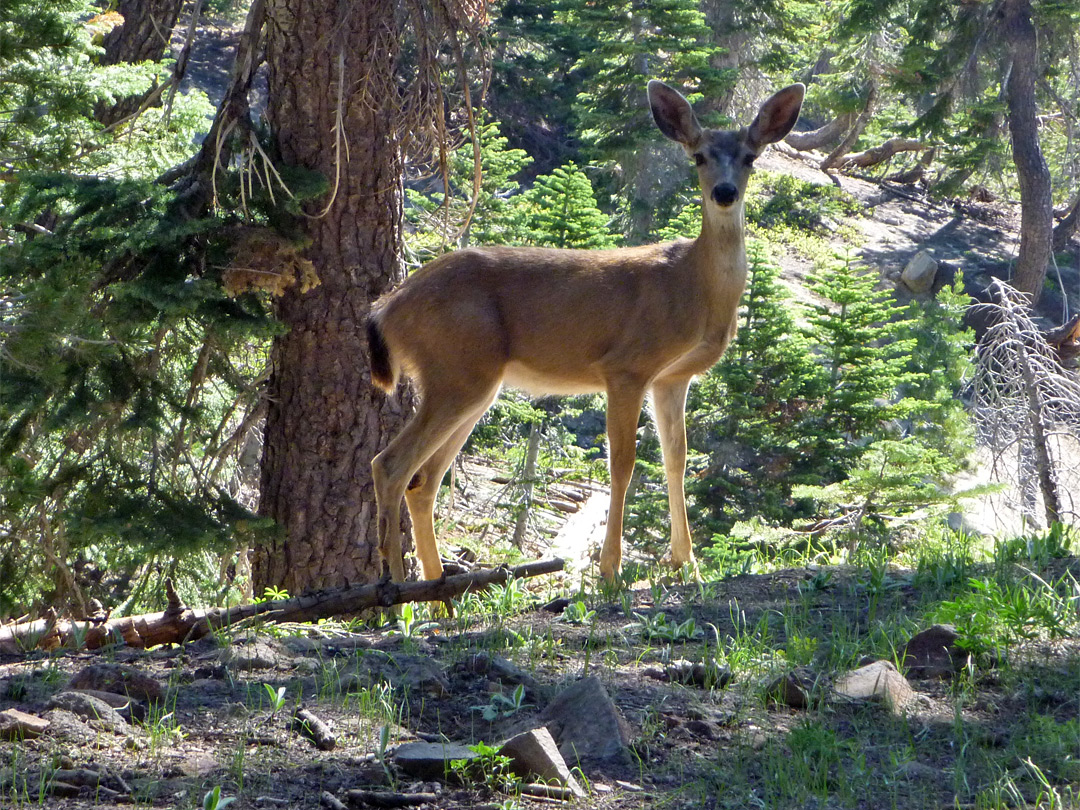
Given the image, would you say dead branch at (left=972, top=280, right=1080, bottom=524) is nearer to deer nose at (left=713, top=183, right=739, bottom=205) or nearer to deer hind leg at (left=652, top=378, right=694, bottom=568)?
deer hind leg at (left=652, top=378, right=694, bottom=568)

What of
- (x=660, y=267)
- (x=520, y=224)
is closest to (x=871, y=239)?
(x=520, y=224)

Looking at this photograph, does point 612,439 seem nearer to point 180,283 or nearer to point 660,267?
point 660,267

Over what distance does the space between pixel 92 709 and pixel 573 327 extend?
13.1 ft

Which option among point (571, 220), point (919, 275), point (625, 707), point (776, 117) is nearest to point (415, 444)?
point (776, 117)

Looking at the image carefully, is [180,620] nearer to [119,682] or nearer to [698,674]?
[119,682]

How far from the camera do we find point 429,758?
3104mm

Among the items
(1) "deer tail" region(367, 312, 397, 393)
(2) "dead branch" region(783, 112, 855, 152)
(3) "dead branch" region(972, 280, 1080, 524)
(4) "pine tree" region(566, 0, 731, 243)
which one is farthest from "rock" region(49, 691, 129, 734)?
(2) "dead branch" region(783, 112, 855, 152)

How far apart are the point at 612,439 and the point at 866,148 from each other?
27083mm

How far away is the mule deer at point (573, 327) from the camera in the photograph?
665cm

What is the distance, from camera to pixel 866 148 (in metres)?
31.5

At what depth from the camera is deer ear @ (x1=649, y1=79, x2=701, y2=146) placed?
22.7 feet

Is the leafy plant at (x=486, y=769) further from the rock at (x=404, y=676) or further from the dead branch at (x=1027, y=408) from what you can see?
the dead branch at (x=1027, y=408)

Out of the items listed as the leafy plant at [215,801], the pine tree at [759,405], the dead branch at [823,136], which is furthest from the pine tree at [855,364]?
the dead branch at [823,136]

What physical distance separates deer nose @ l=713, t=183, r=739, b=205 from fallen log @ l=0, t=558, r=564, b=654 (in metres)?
2.90
